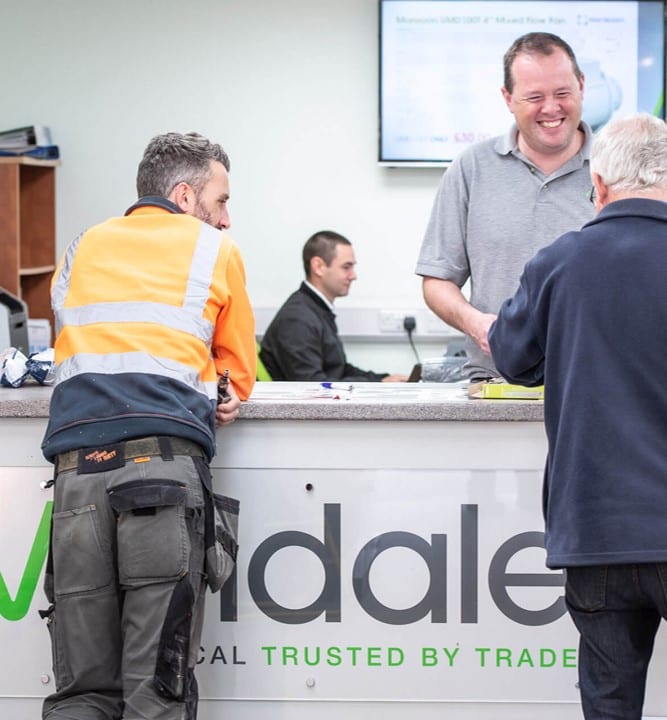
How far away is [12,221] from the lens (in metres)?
4.92

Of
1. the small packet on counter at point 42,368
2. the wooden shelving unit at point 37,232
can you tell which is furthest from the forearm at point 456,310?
the wooden shelving unit at point 37,232

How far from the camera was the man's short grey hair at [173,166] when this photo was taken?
2439 millimetres

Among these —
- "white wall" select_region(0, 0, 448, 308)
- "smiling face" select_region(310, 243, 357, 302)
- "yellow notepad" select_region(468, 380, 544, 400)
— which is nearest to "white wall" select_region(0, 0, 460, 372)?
"white wall" select_region(0, 0, 448, 308)

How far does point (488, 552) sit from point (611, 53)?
3.27m

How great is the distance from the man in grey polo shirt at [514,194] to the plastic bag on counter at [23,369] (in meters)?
0.98

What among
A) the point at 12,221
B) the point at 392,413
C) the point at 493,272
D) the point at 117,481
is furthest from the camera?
the point at 12,221

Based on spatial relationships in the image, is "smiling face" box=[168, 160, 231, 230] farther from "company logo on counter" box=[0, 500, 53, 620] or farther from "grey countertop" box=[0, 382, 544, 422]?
"company logo on counter" box=[0, 500, 53, 620]

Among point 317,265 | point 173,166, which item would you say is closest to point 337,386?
point 173,166

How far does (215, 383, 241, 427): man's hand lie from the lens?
2.47 metres

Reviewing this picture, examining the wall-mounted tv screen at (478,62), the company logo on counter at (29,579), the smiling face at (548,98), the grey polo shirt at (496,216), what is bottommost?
the company logo on counter at (29,579)

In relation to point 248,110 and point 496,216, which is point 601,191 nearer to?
point 496,216

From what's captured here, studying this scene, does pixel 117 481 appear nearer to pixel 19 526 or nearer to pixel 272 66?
pixel 19 526

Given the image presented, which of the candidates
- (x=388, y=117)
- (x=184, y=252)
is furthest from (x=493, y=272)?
(x=388, y=117)

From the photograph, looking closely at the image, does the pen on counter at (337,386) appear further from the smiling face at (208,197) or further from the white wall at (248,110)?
the white wall at (248,110)
